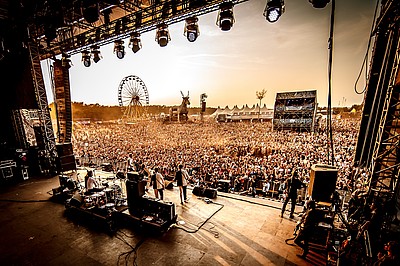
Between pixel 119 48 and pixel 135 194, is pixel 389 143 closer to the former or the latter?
pixel 135 194

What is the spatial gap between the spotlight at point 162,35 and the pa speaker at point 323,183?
21.7 feet

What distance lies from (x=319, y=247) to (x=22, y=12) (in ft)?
42.4

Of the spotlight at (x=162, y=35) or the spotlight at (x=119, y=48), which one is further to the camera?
the spotlight at (x=119, y=48)

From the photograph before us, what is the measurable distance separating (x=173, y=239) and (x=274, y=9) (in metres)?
6.61

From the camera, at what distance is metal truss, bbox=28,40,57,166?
368 inches

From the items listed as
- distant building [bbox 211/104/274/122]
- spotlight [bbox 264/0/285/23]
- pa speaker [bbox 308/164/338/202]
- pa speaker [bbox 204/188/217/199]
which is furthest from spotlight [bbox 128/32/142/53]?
distant building [bbox 211/104/274/122]

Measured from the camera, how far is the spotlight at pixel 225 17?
543 cm

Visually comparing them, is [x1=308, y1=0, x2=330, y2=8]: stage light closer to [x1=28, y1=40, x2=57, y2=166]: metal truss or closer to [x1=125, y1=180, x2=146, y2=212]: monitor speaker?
[x1=125, y1=180, x2=146, y2=212]: monitor speaker

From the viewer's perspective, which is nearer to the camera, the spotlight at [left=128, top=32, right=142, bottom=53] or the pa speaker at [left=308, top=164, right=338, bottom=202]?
the pa speaker at [left=308, top=164, right=338, bottom=202]

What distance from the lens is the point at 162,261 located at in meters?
3.95

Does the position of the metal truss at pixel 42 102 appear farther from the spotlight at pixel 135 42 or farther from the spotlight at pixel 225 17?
the spotlight at pixel 225 17

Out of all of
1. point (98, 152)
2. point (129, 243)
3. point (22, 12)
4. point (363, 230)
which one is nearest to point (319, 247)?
point (363, 230)

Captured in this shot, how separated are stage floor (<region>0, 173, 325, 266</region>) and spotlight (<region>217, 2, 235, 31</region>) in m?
5.97

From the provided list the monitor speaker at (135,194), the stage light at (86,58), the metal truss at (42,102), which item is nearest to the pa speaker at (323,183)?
the monitor speaker at (135,194)
